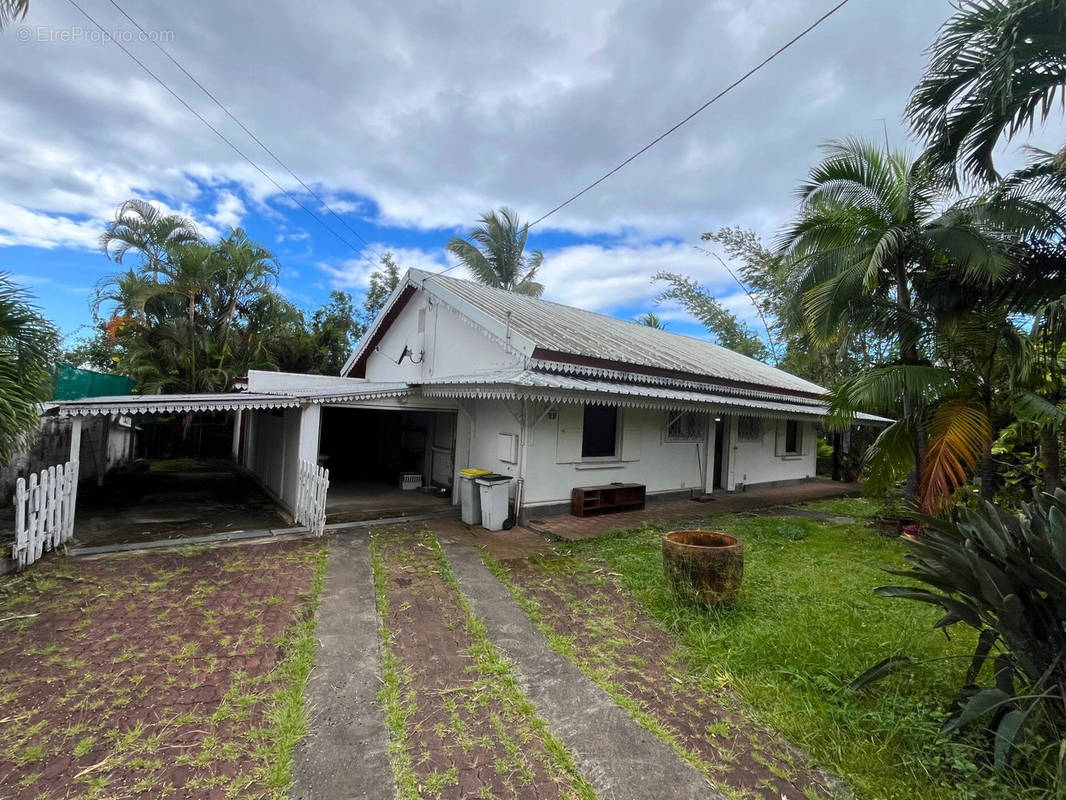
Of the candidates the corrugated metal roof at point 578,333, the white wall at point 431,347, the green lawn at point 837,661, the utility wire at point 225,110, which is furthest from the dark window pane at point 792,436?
the utility wire at point 225,110

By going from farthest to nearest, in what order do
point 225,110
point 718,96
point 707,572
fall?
1. point 225,110
2. point 718,96
3. point 707,572

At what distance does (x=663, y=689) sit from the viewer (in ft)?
11.4

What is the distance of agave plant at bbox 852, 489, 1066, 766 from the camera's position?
2424 mm

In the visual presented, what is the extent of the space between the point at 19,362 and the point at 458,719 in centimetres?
624

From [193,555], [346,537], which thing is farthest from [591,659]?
[193,555]

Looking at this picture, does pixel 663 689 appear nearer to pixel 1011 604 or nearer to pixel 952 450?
pixel 1011 604

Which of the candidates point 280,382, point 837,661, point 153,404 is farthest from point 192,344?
point 837,661

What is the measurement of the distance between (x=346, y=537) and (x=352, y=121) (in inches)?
373

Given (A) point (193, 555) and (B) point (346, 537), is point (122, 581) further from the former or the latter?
(B) point (346, 537)

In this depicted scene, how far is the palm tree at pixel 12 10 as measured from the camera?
→ 12.5 ft

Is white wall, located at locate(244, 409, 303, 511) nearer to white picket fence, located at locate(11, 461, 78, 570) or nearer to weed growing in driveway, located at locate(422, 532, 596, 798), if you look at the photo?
white picket fence, located at locate(11, 461, 78, 570)

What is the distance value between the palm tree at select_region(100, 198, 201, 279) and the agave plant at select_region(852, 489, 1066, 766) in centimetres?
2139

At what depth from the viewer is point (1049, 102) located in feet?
16.1

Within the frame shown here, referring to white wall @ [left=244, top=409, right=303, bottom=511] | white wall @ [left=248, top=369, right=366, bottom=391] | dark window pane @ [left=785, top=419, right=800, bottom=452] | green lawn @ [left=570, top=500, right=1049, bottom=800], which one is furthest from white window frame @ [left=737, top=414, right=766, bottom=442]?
white wall @ [left=244, top=409, right=303, bottom=511]
